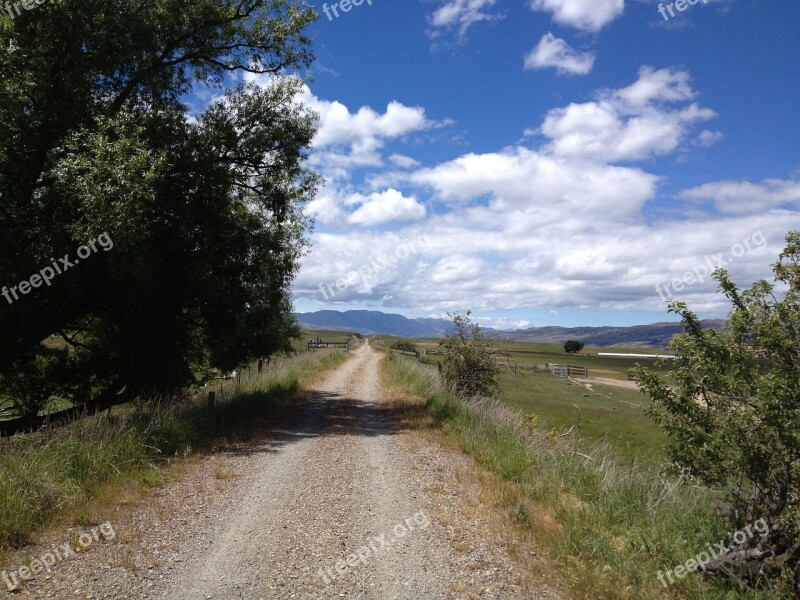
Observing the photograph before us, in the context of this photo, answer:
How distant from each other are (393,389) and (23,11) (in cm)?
1986

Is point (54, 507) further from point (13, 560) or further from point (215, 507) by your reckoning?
point (215, 507)

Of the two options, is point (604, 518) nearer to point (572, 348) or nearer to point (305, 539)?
point (305, 539)

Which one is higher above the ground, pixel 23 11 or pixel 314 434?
pixel 23 11

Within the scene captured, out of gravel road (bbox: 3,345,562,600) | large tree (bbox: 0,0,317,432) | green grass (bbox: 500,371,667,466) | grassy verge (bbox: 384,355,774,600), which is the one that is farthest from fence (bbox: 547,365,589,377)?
gravel road (bbox: 3,345,562,600)

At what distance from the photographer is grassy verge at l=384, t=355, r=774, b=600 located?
17.1 feet

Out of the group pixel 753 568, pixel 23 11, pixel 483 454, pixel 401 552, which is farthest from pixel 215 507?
pixel 23 11

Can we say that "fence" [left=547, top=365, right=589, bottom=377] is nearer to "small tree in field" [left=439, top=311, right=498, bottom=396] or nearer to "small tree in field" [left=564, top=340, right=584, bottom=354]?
"small tree in field" [left=439, top=311, right=498, bottom=396]

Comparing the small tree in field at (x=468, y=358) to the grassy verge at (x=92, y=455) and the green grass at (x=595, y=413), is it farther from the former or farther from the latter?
the grassy verge at (x=92, y=455)

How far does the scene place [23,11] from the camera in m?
Answer: 11.3

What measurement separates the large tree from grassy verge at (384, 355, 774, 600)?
963cm

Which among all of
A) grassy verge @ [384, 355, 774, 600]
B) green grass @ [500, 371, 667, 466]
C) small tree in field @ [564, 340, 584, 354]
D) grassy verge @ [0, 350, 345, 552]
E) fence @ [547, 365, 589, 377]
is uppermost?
grassy verge @ [0, 350, 345, 552]

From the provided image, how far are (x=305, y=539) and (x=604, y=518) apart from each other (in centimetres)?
427

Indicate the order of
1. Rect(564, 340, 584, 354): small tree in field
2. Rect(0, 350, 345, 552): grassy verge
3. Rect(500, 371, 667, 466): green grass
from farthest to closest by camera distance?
Rect(564, 340, 584, 354): small tree in field, Rect(500, 371, 667, 466): green grass, Rect(0, 350, 345, 552): grassy verge

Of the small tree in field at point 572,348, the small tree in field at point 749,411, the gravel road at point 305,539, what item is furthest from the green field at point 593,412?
the small tree in field at point 572,348
